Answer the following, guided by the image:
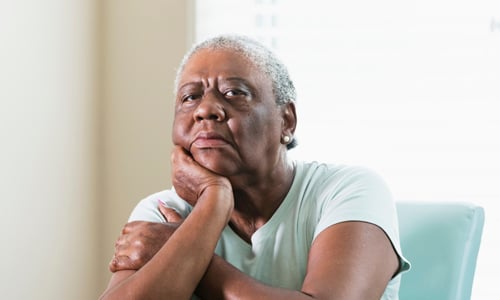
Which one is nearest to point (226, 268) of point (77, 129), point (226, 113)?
point (226, 113)

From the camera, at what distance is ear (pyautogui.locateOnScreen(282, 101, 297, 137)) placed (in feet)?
5.75

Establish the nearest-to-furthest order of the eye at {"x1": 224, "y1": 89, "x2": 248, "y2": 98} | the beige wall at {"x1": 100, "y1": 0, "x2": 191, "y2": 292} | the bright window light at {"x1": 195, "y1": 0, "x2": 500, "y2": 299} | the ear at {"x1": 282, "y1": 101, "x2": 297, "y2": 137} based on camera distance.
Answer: the eye at {"x1": 224, "y1": 89, "x2": 248, "y2": 98} → the ear at {"x1": 282, "y1": 101, "x2": 297, "y2": 137} → the bright window light at {"x1": 195, "y1": 0, "x2": 500, "y2": 299} → the beige wall at {"x1": 100, "y1": 0, "x2": 191, "y2": 292}

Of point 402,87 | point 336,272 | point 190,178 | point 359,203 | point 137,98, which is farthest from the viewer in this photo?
point 137,98

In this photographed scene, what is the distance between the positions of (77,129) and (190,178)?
1103 millimetres

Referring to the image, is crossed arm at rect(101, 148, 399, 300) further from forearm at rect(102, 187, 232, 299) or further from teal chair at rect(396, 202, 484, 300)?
teal chair at rect(396, 202, 484, 300)

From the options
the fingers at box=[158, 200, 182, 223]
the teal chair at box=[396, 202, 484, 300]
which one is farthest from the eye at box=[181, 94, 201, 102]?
the teal chair at box=[396, 202, 484, 300]

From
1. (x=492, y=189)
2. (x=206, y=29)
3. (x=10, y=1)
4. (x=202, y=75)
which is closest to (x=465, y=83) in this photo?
(x=492, y=189)

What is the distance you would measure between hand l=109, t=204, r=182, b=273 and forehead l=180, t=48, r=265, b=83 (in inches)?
12.5

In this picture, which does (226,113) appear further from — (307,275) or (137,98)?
(137,98)

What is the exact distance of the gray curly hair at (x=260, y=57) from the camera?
5.50 ft

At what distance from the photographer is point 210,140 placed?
1.62 m

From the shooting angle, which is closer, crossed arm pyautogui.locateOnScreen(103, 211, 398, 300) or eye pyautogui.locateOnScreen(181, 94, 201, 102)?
crossed arm pyautogui.locateOnScreen(103, 211, 398, 300)

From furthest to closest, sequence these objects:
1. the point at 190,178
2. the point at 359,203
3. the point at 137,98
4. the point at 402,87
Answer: the point at 137,98
the point at 402,87
the point at 190,178
the point at 359,203

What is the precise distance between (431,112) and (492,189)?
0.31 metres
